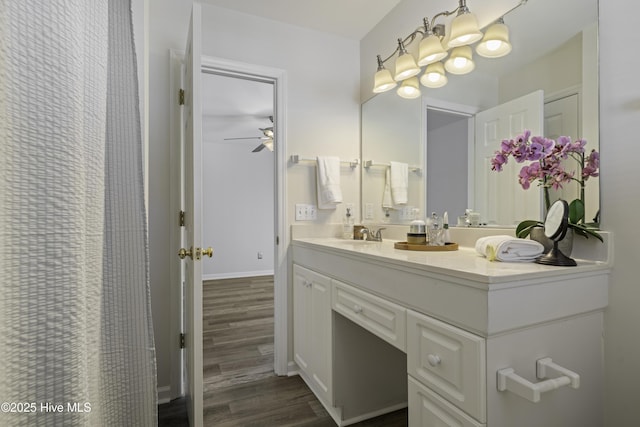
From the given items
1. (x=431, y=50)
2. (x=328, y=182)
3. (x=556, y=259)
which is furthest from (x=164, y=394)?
(x=431, y=50)

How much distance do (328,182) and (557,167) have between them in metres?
1.36

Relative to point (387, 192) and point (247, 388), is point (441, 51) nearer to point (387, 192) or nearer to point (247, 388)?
point (387, 192)

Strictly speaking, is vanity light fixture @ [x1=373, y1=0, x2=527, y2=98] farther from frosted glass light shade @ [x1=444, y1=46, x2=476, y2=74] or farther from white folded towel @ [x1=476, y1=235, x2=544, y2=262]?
white folded towel @ [x1=476, y1=235, x2=544, y2=262]

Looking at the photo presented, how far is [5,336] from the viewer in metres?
0.39

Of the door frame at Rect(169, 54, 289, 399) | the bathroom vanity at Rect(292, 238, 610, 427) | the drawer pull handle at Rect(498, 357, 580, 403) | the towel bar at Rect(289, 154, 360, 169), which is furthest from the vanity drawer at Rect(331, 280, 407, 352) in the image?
the towel bar at Rect(289, 154, 360, 169)

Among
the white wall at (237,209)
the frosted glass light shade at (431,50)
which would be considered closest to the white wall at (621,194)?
the frosted glass light shade at (431,50)

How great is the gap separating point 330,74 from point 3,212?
2320 mm

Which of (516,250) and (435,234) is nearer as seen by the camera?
(516,250)

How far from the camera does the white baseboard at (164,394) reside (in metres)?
1.88

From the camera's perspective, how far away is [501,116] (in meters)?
1.46

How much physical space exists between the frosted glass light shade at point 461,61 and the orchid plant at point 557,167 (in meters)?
0.59

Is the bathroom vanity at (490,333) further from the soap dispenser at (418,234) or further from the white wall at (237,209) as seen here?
the white wall at (237,209)

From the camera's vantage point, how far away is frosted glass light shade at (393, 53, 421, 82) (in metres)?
1.89

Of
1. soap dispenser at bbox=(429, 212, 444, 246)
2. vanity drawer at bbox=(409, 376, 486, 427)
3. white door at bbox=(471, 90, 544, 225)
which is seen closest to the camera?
vanity drawer at bbox=(409, 376, 486, 427)
